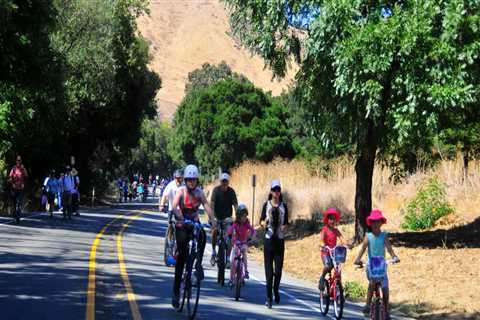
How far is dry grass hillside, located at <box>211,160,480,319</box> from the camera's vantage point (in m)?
15.9

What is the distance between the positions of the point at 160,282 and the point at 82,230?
41.5 ft

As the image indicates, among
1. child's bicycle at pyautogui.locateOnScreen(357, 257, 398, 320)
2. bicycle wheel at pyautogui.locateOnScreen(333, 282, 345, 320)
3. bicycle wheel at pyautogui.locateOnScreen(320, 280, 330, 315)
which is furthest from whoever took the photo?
bicycle wheel at pyautogui.locateOnScreen(320, 280, 330, 315)

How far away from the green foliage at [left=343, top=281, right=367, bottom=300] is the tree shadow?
3.26 metres

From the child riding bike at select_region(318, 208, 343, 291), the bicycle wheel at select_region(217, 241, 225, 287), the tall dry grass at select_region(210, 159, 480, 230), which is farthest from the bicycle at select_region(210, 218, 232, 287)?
the tall dry grass at select_region(210, 159, 480, 230)

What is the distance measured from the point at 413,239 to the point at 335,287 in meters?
9.54

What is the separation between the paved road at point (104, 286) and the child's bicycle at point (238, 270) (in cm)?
24

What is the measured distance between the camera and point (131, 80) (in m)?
52.5

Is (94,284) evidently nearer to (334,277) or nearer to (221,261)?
(221,261)

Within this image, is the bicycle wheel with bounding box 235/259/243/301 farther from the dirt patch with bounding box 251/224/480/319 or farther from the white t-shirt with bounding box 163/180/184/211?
the dirt patch with bounding box 251/224/480/319

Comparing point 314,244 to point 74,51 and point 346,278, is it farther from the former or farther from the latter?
point 74,51

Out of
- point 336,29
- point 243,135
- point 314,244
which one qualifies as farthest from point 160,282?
point 243,135

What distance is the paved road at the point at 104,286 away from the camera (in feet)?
37.4

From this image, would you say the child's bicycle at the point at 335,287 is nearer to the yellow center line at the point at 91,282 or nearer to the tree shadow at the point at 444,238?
the yellow center line at the point at 91,282

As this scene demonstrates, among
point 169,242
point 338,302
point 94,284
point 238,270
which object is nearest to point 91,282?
point 94,284
